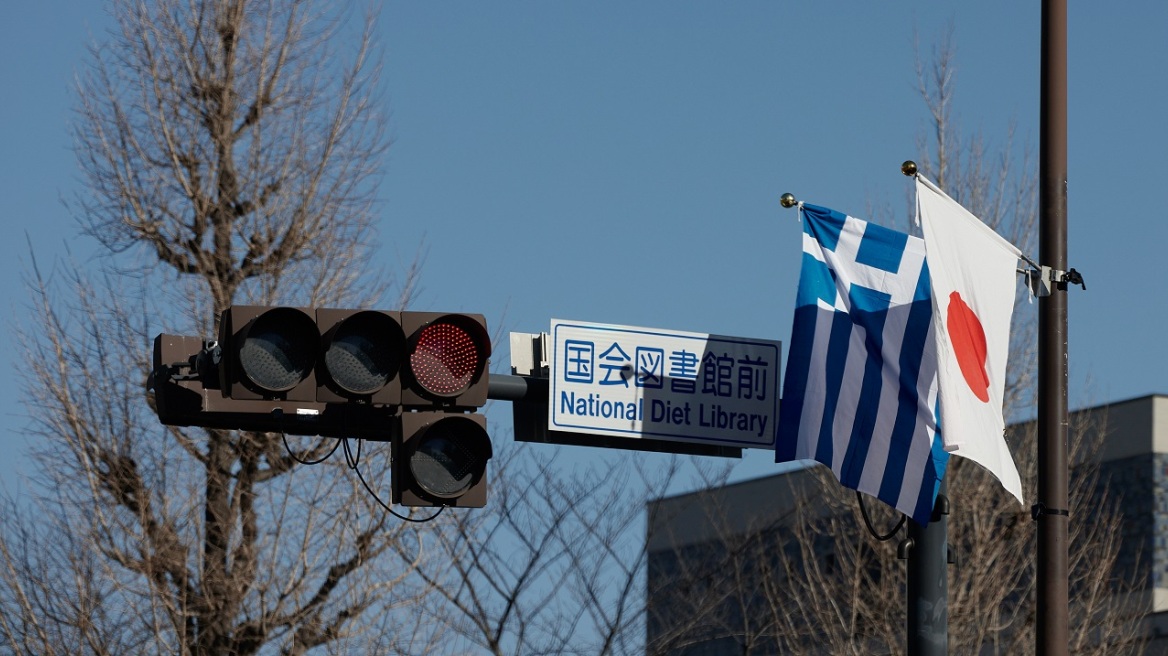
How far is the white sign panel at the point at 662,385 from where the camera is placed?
26.3ft

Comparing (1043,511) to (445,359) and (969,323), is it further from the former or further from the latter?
(445,359)

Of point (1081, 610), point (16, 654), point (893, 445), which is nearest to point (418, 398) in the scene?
point (893, 445)

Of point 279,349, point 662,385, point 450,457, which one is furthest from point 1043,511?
point 279,349

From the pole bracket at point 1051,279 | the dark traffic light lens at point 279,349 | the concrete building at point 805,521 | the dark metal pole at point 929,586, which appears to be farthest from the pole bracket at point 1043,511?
the concrete building at point 805,521

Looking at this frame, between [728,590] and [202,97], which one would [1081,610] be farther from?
[202,97]

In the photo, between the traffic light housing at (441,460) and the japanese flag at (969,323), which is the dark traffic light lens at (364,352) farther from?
the japanese flag at (969,323)

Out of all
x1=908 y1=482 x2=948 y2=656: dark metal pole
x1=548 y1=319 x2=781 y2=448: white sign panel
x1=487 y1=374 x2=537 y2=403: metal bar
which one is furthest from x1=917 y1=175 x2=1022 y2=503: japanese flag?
x1=487 y1=374 x2=537 y2=403: metal bar

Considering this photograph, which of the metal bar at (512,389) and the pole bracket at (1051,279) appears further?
the pole bracket at (1051,279)

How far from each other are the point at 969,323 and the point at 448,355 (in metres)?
2.80

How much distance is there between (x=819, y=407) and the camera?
8.31 m

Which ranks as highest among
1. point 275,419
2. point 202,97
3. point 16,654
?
point 202,97

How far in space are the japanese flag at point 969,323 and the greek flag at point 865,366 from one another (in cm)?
19

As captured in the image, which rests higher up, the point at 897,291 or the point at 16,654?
the point at 897,291

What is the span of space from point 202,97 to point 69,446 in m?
4.43
